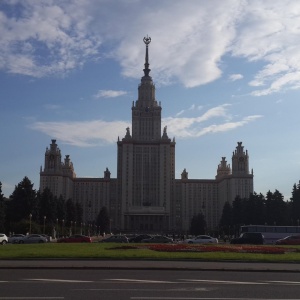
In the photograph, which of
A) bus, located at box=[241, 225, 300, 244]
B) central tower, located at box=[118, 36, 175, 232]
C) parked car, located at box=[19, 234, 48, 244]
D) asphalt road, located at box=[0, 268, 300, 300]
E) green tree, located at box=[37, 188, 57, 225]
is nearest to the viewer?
asphalt road, located at box=[0, 268, 300, 300]

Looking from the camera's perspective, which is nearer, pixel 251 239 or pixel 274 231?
pixel 251 239

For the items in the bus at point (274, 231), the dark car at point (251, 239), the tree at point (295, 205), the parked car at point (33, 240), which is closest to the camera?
the dark car at point (251, 239)

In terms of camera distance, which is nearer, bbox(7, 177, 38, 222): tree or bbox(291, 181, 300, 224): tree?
bbox(7, 177, 38, 222): tree

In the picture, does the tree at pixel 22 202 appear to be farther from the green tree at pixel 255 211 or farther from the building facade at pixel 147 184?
the building facade at pixel 147 184

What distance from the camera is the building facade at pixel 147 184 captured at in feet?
584

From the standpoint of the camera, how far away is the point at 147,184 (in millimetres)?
186000

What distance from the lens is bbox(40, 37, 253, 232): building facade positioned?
178m

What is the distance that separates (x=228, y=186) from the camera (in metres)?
182

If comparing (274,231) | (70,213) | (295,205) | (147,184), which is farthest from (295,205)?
(147,184)

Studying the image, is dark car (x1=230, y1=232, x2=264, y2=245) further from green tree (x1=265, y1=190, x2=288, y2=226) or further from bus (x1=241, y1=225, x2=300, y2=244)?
green tree (x1=265, y1=190, x2=288, y2=226)

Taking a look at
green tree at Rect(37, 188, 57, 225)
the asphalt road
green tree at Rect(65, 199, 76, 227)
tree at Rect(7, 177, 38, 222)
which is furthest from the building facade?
the asphalt road

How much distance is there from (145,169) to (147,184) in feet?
18.3

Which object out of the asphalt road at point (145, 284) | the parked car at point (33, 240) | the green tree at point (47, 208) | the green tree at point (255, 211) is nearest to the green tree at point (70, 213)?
the green tree at point (47, 208)

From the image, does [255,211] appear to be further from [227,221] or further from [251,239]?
[251,239]
